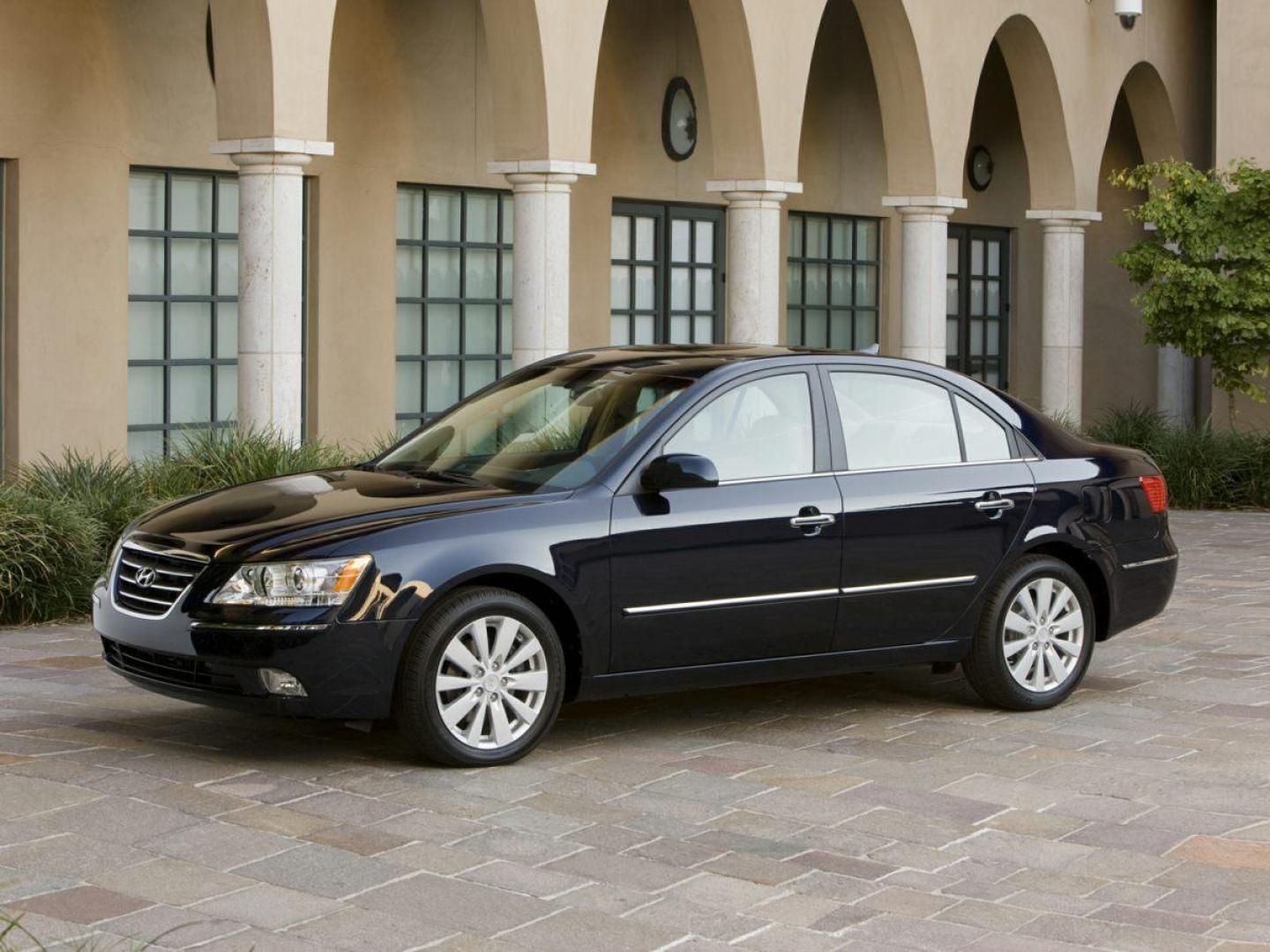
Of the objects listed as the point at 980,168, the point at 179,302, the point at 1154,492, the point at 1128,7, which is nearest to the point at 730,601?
the point at 1154,492

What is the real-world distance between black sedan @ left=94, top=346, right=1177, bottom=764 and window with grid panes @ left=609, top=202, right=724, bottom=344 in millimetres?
11452

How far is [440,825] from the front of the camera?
6.29 m

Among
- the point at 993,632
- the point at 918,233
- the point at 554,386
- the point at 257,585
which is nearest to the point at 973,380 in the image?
the point at 993,632

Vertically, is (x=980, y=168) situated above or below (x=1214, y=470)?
above

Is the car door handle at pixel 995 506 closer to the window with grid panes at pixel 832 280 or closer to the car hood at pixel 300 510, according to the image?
the car hood at pixel 300 510

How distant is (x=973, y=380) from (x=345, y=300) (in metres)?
9.54

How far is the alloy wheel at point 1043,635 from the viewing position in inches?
330

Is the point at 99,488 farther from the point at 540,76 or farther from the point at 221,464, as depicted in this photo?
the point at 540,76

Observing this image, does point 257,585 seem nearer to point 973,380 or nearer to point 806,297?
point 973,380

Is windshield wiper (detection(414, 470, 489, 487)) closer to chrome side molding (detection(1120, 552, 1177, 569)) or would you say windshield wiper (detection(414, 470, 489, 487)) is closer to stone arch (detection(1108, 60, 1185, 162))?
chrome side molding (detection(1120, 552, 1177, 569))

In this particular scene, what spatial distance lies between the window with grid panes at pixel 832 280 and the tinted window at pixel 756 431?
14.5 meters

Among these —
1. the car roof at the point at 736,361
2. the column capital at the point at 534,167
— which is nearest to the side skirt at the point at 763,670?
the car roof at the point at 736,361

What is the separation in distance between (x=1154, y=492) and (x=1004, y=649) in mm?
1202

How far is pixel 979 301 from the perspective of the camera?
25875mm
